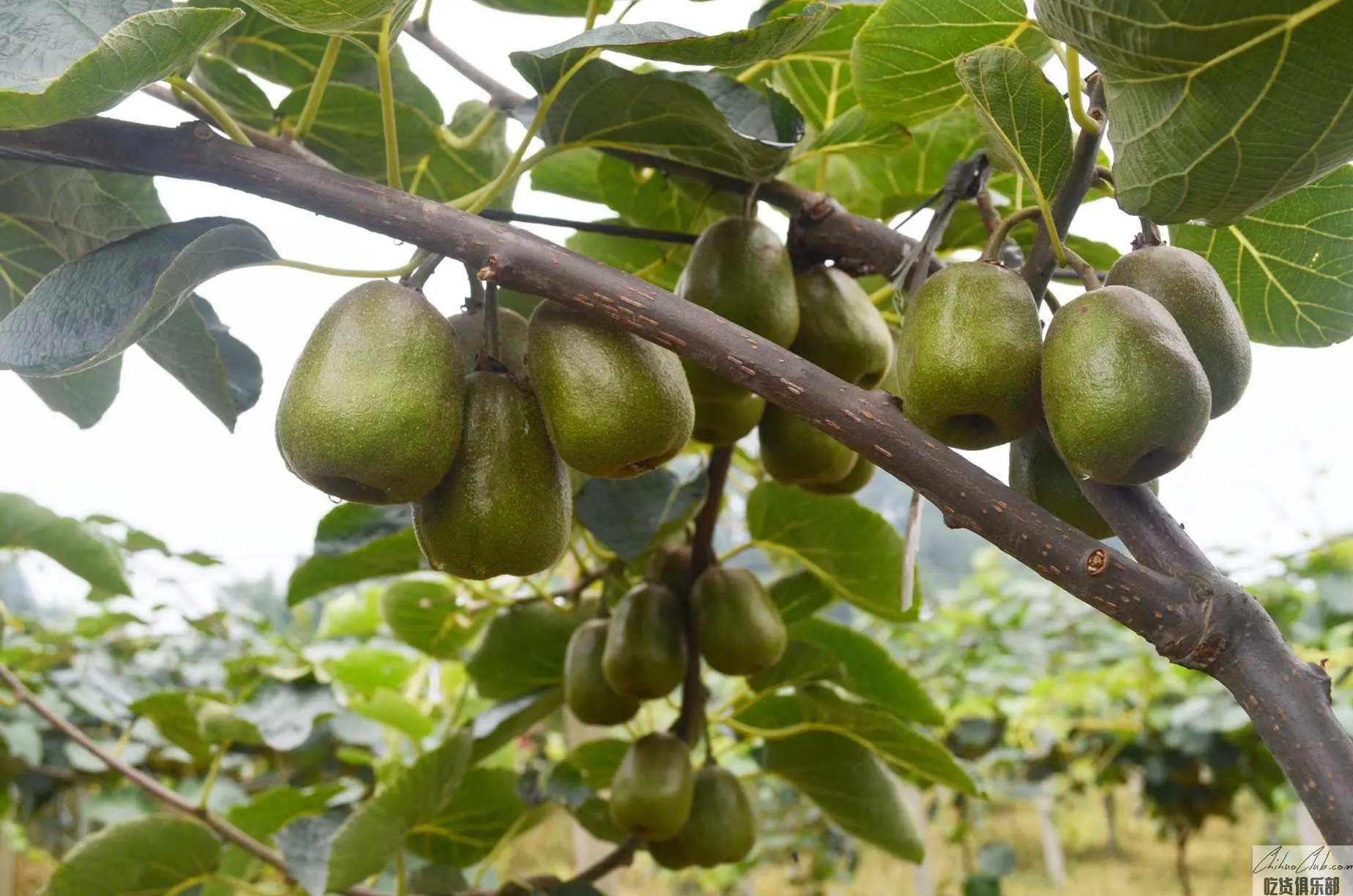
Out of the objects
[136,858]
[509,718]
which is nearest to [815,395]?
[509,718]

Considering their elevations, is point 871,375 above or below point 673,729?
above

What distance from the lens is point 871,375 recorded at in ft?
2.85

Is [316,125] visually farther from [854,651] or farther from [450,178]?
[854,651]

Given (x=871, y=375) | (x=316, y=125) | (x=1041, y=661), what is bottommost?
(x=871, y=375)

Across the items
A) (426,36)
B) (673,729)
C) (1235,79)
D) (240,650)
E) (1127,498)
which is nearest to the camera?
(1235,79)

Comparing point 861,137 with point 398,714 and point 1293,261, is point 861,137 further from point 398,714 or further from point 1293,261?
point 398,714

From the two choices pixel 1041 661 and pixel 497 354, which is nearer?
pixel 497 354

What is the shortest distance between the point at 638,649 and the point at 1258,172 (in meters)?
0.63

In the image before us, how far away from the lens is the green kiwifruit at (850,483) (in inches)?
38.0

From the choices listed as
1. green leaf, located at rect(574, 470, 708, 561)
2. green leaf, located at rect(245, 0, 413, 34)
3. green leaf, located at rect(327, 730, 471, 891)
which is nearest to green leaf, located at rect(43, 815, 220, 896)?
green leaf, located at rect(327, 730, 471, 891)

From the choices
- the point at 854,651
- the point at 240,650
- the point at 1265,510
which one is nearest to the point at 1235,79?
the point at 854,651

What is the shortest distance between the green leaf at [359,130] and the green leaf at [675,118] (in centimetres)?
20

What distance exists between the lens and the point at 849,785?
1.16 metres

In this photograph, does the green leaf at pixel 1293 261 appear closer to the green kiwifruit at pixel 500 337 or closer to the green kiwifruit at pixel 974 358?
the green kiwifruit at pixel 974 358
